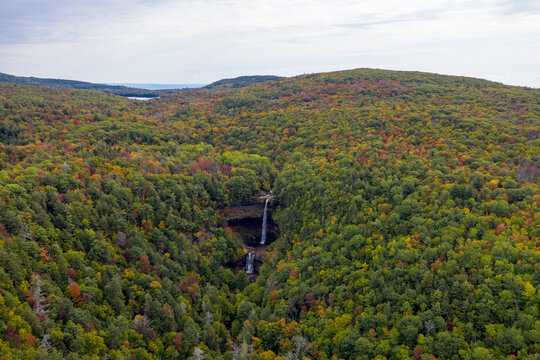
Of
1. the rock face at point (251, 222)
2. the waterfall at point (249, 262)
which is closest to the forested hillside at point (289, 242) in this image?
the rock face at point (251, 222)

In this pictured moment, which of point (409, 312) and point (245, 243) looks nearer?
point (409, 312)

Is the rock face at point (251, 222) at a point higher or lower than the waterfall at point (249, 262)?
higher

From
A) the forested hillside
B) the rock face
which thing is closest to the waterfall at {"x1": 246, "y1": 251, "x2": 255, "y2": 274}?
the rock face

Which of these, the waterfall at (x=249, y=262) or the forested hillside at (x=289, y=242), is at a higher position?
the forested hillside at (x=289, y=242)

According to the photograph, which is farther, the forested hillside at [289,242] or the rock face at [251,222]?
the rock face at [251,222]

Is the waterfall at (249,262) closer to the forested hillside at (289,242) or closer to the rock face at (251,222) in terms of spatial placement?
the rock face at (251,222)

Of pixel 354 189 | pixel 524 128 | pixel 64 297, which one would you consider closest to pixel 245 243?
pixel 354 189

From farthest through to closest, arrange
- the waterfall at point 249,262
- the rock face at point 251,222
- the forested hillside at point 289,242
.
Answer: the rock face at point 251,222
the waterfall at point 249,262
the forested hillside at point 289,242

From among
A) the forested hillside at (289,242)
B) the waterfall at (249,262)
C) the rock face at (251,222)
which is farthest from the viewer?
the rock face at (251,222)

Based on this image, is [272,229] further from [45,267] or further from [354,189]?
[45,267]
